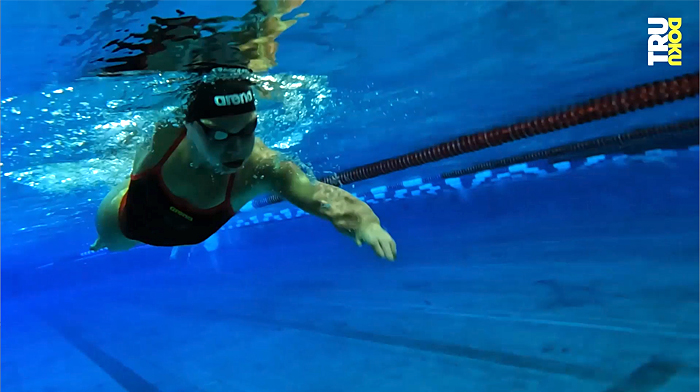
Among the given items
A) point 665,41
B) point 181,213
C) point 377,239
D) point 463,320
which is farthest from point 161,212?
point 665,41

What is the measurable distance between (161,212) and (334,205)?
1.60m

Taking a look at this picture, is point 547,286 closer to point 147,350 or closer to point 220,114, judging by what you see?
point 220,114

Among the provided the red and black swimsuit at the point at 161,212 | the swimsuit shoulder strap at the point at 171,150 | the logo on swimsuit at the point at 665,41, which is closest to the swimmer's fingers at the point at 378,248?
the red and black swimsuit at the point at 161,212

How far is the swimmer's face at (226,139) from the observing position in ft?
12.1

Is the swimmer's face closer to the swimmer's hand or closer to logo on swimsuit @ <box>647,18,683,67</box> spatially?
the swimmer's hand

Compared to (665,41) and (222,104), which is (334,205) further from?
(665,41)

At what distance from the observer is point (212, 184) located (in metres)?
4.19

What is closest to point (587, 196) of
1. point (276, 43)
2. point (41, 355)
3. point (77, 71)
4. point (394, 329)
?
point (394, 329)

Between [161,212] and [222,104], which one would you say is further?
[161,212]

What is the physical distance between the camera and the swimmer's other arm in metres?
3.44

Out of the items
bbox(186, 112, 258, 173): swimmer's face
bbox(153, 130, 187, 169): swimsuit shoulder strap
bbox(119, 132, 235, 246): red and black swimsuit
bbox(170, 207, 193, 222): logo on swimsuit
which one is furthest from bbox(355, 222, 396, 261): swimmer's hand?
bbox(153, 130, 187, 169): swimsuit shoulder strap

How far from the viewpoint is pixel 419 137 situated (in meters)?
11.0

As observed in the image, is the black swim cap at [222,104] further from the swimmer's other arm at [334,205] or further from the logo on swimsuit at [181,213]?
the logo on swimsuit at [181,213]

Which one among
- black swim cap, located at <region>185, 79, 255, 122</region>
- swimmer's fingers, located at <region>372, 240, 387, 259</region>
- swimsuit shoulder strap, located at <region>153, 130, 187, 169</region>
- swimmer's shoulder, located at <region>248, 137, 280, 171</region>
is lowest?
swimmer's fingers, located at <region>372, 240, 387, 259</region>
